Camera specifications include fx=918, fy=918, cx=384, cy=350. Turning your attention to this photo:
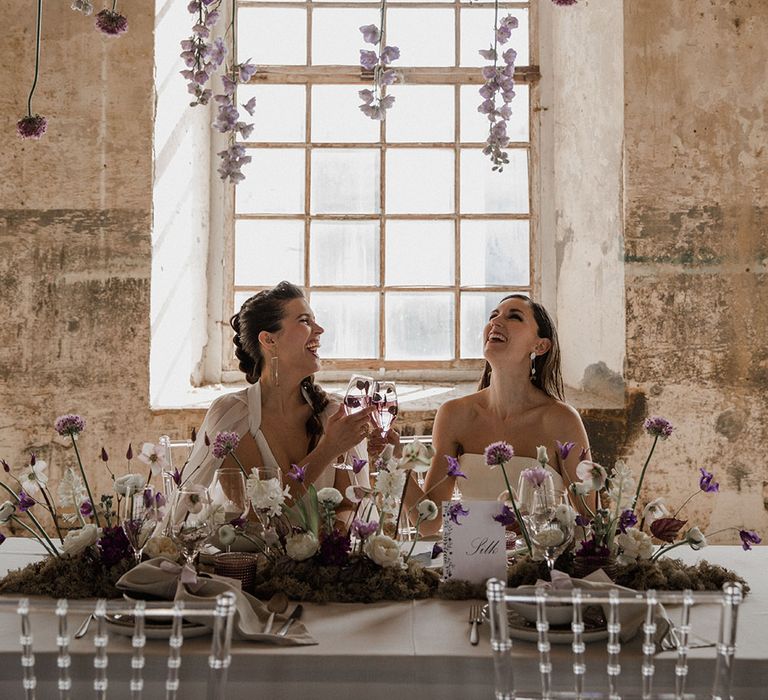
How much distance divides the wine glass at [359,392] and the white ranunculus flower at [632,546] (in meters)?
0.69

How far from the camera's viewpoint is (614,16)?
3.97 m

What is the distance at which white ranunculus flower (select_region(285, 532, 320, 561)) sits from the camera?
71.3 inches

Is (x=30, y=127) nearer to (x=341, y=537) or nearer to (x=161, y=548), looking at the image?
(x=161, y=548)

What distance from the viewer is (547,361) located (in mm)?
3156

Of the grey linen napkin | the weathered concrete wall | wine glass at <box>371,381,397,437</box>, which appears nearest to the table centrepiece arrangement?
the grey linen napkin

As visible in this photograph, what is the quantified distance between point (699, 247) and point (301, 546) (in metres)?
2.66

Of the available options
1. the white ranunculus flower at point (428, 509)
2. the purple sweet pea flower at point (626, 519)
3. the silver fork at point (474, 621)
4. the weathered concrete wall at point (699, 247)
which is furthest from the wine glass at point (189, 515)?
the weathered concrete wall at point (699, 247)

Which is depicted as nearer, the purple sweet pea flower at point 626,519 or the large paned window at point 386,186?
the purple sweet pea flower at point 626,519

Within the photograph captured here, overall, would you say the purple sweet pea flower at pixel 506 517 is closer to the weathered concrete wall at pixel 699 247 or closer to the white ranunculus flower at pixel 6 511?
the white ranunculus flower at pixel 6 511

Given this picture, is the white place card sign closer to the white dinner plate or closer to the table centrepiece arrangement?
the table centrepiece arrangement

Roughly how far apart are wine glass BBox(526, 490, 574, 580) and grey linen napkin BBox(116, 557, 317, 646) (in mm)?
484

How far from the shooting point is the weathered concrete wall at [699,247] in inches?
151

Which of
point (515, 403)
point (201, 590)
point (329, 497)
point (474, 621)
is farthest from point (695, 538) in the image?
point (515, 403)

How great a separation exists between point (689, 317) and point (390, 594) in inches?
98.0
